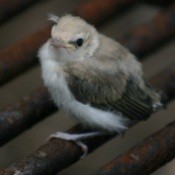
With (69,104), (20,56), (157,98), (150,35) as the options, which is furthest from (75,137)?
(150,35)

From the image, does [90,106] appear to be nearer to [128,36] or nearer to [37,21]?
[128,36]

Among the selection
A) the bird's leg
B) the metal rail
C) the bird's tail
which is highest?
the metal rail

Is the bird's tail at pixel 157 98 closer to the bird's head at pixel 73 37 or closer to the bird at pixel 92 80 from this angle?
the bird at pixel 92 80

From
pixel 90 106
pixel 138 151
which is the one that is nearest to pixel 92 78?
pixel 90 106

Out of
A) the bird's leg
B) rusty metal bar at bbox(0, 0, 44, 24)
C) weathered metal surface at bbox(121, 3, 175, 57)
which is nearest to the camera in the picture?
the bird's leg

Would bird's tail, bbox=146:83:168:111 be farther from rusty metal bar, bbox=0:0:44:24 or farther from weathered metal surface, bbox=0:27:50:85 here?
rusty metal bar, bbox=0:0:44:24

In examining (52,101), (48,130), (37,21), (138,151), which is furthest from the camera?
(37,21)

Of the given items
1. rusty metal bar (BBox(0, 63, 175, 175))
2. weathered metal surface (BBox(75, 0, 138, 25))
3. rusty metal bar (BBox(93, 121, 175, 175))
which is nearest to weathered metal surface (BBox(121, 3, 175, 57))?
weathered metal surface (BBox(75, 0, 138, 25))

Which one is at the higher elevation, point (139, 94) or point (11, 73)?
point (11, 73)
